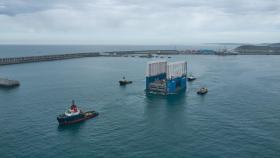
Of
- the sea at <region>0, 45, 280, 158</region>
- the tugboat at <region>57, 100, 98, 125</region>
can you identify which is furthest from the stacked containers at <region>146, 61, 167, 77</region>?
the tugboat at <region>57, 100, 98, 125</region>

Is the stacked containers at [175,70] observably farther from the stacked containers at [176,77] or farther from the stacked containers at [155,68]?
the stacked containers at [155,68]

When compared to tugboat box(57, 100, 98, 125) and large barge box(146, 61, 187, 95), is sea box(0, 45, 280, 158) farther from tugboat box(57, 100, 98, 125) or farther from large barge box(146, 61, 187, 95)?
large barge box(146, 61, 187, 95)

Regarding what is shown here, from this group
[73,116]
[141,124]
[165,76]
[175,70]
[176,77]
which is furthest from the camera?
[165,76]

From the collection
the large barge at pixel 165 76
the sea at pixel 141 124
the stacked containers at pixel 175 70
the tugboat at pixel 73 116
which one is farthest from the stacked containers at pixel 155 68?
the tugboat at pixel 73 116

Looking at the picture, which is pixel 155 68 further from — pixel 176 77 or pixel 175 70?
pixel 176 77

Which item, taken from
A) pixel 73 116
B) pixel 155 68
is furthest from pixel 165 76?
pixel 73 116

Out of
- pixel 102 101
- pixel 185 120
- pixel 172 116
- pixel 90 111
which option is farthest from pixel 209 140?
pixel 102 101
